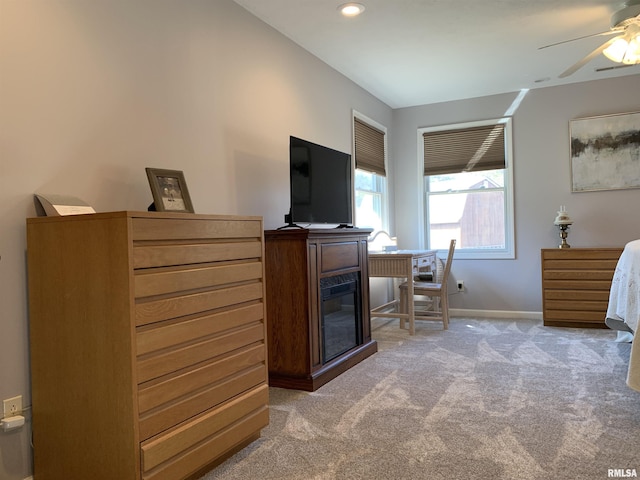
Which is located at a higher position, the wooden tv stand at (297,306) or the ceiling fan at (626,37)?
the ceiling fan at (626,37)

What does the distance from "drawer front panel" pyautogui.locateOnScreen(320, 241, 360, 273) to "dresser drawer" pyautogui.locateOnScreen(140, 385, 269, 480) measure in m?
1.11

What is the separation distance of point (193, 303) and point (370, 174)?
147 inches

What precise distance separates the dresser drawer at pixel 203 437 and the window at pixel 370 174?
113 inches

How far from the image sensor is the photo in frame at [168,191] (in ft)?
6.96

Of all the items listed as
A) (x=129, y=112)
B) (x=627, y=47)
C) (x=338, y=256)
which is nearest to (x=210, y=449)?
(x=129, y=112)

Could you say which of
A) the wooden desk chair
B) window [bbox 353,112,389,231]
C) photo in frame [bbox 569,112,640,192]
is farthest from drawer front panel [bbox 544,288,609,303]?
window [bbox 353,112,389,231]

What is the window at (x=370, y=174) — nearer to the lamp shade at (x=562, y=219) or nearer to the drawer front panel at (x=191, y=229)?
the lamp shade at (x=562, y=219)

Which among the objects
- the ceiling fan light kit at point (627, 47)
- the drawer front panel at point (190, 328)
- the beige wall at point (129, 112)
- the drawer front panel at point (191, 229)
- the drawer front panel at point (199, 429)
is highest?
the ceiling fan light kit at point (627, 47)

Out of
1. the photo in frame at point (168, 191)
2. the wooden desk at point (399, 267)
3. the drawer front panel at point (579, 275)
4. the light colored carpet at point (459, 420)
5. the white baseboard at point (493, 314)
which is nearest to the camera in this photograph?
the light colored carpet at point (459, 420)

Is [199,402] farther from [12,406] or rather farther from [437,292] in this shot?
[437,292]

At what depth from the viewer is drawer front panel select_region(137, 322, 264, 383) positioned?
162 cm

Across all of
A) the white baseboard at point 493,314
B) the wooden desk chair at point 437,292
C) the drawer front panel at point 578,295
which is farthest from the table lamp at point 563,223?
the wooden desk chair at point 437,292

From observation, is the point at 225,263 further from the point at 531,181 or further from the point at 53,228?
the point at 531,181

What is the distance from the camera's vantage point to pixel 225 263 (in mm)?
2002
